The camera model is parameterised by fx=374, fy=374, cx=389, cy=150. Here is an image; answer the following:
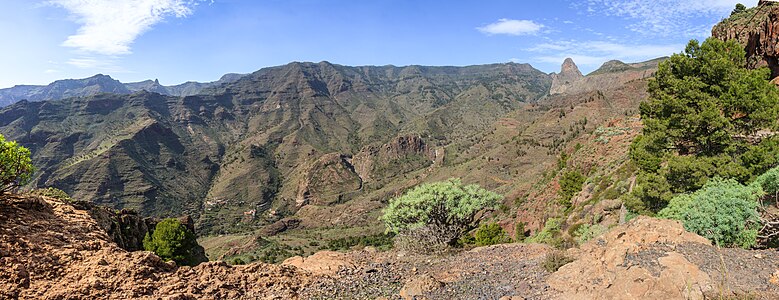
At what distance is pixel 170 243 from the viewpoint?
34.3 m

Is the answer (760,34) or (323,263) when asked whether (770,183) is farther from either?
(760,34)

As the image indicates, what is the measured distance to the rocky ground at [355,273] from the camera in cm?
784

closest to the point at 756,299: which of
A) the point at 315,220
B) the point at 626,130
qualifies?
the point at 626,130

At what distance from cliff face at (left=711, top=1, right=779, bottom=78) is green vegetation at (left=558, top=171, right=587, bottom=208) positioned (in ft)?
56.5

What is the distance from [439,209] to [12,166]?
16.1 m

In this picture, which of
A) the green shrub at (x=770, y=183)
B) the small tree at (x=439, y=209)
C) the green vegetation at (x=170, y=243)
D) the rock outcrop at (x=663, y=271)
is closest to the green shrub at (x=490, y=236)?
the small tree at (x=439, y=209)

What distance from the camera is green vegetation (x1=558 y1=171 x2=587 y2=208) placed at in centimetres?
3998

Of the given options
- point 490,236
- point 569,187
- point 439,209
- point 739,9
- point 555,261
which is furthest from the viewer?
point 739,9

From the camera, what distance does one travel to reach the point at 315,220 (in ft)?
459

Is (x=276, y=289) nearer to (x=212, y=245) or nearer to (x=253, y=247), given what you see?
(x=253, y=247)

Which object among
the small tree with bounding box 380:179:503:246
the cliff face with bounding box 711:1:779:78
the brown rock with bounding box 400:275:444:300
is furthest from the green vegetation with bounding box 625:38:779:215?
the cliff face with bounding box 711:1:779:78

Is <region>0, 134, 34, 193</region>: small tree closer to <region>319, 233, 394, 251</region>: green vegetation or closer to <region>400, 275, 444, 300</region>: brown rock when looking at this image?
<region>400, 275, 444, 300</region>: brown rock

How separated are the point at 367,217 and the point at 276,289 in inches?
4802

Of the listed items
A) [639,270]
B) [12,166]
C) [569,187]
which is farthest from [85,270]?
[569,187]
